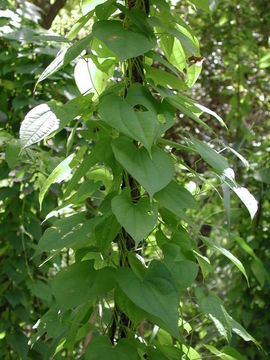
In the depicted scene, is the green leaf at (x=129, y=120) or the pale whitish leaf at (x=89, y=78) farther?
the pale whitish leaf at (x=89, y=78)

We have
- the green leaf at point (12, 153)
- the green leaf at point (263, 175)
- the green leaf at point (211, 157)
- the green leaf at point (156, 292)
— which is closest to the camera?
the green leaf at point (156, 292)

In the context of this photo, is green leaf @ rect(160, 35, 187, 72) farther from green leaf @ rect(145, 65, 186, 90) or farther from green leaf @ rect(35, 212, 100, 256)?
green leaf @ rect(35, 212, 100, 256)

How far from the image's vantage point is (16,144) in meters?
1.30

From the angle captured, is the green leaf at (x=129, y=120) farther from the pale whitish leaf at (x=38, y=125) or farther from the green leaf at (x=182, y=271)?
the green leaf at (x=182, y=271)

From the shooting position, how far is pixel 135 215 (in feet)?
2.75

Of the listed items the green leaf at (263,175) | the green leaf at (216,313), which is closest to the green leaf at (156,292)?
the green leaf at (216,313)

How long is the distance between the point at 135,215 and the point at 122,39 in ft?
0.81

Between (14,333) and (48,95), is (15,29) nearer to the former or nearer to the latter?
(48,95)

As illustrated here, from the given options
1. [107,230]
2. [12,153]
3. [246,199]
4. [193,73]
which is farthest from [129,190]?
[12,153]

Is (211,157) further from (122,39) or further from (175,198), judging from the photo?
(122,39)

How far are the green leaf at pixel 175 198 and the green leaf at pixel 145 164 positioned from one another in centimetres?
6

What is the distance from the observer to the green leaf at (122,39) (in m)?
0.85

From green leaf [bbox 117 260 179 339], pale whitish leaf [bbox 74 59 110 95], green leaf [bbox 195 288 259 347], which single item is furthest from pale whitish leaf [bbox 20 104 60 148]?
green leaf [bbox 195 288 259 347]

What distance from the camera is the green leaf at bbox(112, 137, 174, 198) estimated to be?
0.82 meters
